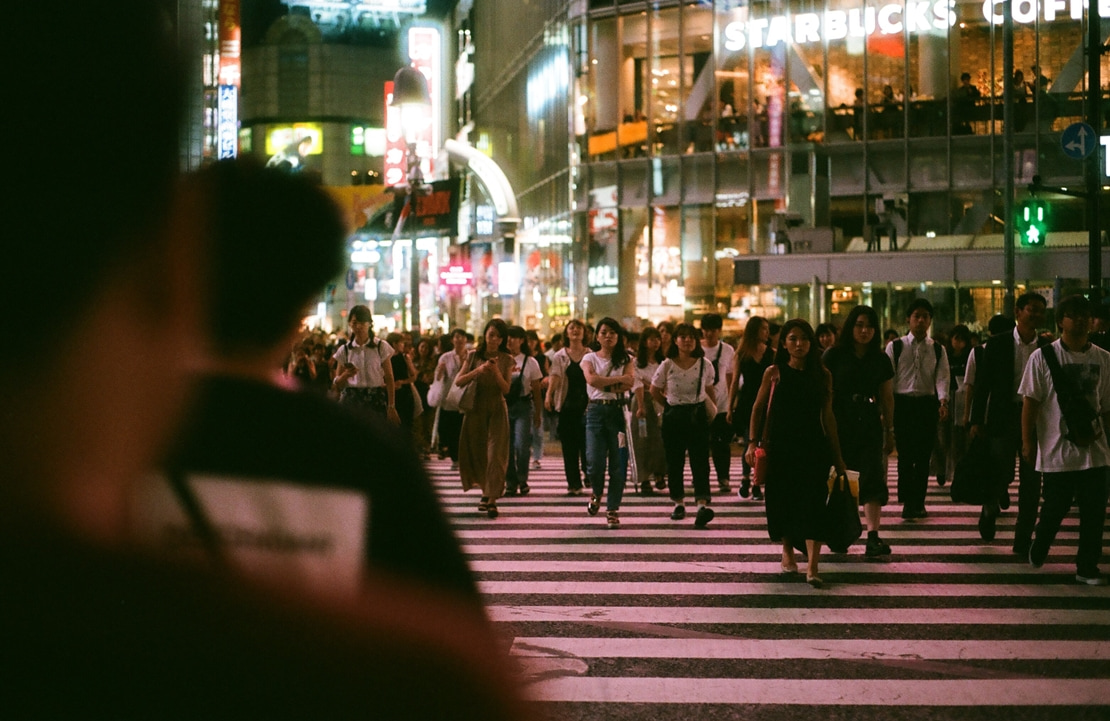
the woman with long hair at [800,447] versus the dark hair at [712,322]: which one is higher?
the dark hair at [712,322]

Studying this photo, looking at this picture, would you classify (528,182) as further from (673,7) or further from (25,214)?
(25,214)

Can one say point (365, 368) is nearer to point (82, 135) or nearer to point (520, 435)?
point (520, 435)

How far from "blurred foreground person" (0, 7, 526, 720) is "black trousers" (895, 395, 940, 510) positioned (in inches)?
478

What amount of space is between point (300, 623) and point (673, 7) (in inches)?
1458

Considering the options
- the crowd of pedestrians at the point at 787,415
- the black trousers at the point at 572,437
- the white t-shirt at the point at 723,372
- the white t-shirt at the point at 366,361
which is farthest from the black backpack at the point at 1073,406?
the white t-shirt at the point at 366,361

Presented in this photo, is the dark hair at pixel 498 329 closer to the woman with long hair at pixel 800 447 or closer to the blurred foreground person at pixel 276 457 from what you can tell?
the woman with long hair at pixel 800 447

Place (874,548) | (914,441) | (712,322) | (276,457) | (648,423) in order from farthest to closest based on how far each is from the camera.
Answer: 1. (712,322)
2. (648,423)
3. (914,441)
4. (874,548)
5. (276,457)

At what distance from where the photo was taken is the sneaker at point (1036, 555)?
9.64m

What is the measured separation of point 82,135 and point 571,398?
1384 centimetres

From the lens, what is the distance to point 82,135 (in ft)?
3.26

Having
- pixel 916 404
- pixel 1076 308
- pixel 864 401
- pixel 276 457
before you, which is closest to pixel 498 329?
pixel 864 401

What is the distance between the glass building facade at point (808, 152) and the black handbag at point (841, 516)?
69.1 ft

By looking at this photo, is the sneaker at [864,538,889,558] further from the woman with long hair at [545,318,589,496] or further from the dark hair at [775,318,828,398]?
the woman with long hair at [545,318,589,496]

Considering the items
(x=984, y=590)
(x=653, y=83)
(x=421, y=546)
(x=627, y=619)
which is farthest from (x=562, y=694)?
(x=653, y=83)
